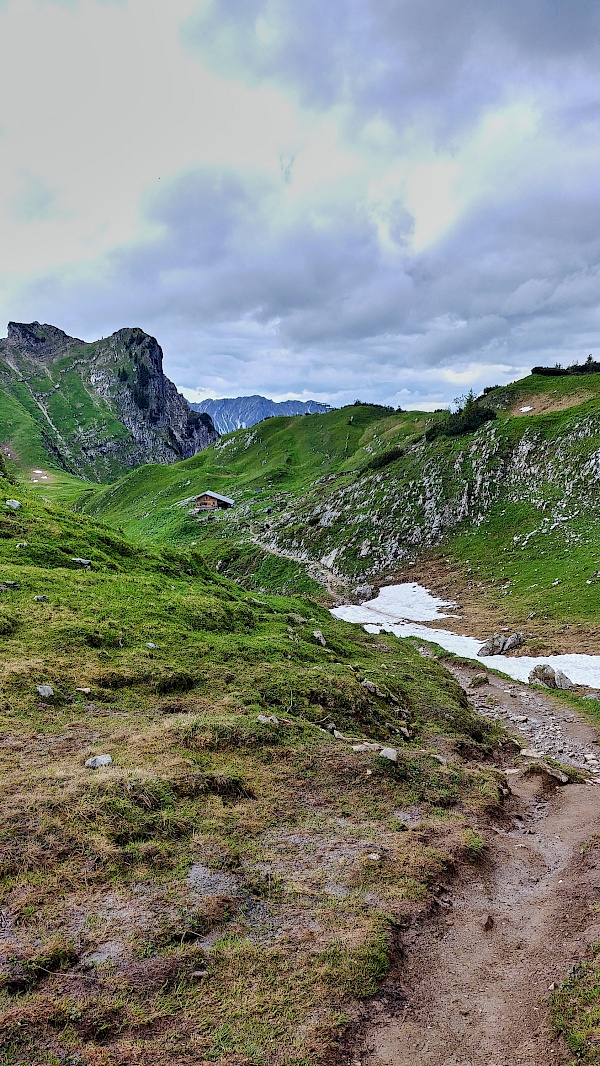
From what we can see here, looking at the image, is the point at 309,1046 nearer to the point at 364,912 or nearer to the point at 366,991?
the point at 366,991

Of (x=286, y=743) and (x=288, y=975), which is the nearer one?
(x=288, y=975)

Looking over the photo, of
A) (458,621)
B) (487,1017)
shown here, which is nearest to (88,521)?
(487,1017)

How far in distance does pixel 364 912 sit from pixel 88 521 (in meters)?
20.3

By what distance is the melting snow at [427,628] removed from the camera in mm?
27970

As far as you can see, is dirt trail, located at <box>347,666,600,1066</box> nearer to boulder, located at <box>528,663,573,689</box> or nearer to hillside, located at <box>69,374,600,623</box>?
boulder, located at <box>528,663,573,689</box>

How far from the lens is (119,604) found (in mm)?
16266

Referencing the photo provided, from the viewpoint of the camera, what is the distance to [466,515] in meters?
58.2

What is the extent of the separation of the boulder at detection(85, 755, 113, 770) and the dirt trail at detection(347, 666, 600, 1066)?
604 cm

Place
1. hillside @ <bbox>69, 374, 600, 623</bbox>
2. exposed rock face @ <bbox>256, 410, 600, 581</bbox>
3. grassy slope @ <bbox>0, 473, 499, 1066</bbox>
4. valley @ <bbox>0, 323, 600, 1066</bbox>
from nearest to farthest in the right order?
grassy slope @ <bbox>0, 473, 499, 1066</bbox>
valley @ <bbox>0, 323, 600, 1066</bbox>
hillside @ <bbox>69, 374, 600, 623</bbox>
exposed rock face @ <bbox>256, 410, 600, 581</bbox>

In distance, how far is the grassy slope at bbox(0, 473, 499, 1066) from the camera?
237 inches

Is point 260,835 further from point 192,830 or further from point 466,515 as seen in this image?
point 466,515

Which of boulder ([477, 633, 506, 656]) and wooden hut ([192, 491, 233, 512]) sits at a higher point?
wooden hut ([192, 491, 233, 512])

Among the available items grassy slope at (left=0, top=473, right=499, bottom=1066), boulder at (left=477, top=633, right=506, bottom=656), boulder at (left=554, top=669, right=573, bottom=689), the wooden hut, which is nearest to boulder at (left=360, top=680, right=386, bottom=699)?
grassy slope at (left=0, top=473, right=499, bottom=1066)

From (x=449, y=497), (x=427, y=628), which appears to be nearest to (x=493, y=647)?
(x=427, y=628)
